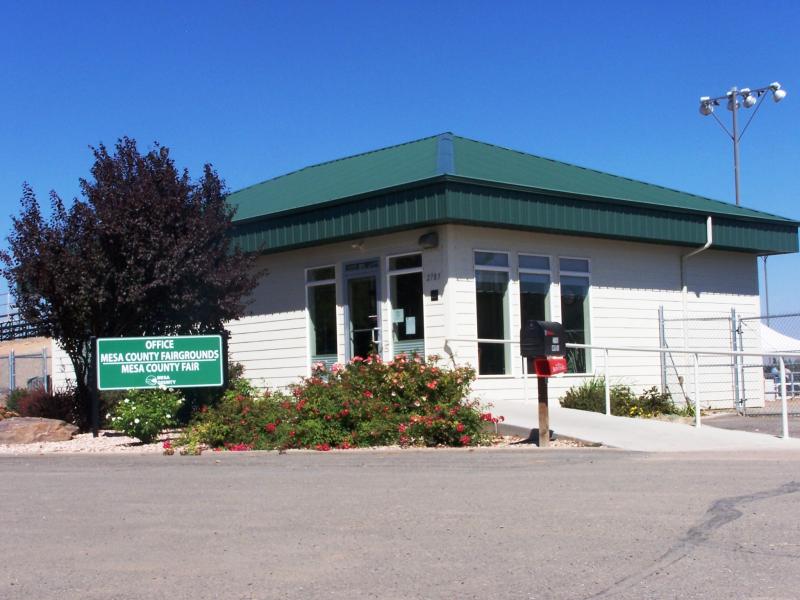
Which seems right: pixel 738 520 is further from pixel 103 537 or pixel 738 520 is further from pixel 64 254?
pixel 64 254

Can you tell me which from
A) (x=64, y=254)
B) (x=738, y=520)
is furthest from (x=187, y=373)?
(x=738, y=520)

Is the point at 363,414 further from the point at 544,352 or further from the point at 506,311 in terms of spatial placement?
the point at 506,311

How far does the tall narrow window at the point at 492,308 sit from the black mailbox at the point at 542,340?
4335 millimetres

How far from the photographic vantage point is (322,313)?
61.3 feet

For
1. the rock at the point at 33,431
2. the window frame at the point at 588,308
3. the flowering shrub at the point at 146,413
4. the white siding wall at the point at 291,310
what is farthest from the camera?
the window frame at the point at 588,308

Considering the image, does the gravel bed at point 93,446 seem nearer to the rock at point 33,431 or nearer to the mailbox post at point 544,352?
the rock at point 33,431

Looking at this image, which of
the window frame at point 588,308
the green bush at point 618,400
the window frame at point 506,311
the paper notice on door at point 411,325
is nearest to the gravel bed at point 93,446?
the paper notice on door at point 411,325

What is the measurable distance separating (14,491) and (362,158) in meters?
13.1

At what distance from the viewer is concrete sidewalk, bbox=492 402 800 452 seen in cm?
1189

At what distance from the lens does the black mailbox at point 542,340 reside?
12.0 m

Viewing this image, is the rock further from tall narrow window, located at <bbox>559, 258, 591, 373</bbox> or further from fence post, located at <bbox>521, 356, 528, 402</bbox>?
Result: tall narrow window, located at <bbox>559, 258, 591, 373</bbox>

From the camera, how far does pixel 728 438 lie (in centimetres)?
1259

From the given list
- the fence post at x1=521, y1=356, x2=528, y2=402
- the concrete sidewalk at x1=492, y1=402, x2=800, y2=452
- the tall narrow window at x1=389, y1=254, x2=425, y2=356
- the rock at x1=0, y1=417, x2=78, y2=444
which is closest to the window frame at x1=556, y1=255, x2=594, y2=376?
the fence post at x1=521, y1=356, x2=528, y2=402

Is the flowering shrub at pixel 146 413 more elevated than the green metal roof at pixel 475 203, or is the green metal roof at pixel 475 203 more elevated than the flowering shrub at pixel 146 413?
the green metal roof at pixel 475 203
